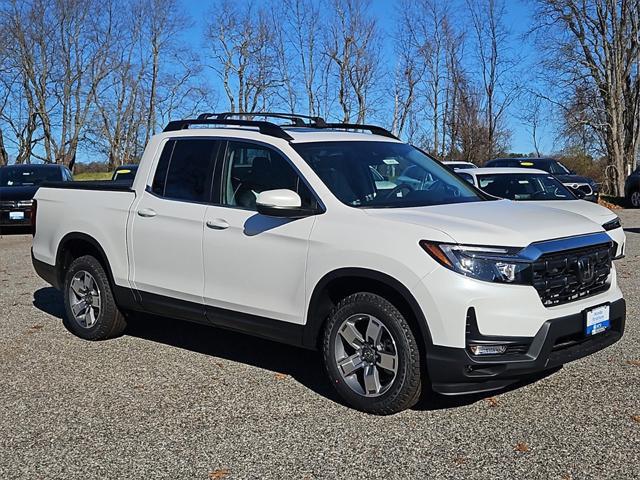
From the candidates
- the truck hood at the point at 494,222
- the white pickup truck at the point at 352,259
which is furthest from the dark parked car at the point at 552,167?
the truck hood at the point at 494,222

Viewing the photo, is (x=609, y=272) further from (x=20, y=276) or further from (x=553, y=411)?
(x=20, y=276)

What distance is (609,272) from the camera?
16.9 feet

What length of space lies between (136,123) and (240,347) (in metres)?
43.5

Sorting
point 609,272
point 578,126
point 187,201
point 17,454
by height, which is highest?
point 578,126

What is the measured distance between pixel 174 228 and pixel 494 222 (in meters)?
2.55

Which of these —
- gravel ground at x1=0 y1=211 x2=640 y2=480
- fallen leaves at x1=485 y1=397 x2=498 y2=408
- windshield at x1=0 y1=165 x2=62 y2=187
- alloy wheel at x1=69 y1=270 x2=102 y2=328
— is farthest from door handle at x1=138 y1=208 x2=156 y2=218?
windshield at x1=0 y1=165 x2=62 y2=187

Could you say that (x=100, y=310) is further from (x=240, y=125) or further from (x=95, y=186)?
(x=240, y=125)

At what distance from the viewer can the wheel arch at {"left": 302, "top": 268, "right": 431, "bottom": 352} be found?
4.58 meters

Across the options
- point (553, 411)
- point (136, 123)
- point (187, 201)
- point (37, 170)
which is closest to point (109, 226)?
point (187, 201)

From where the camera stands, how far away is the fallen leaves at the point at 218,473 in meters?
3.97

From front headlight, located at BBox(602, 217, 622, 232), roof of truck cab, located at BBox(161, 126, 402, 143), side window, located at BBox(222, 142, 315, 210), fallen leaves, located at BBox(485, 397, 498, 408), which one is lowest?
fallen leaves, located at BBox(485, 397, 498, 408)

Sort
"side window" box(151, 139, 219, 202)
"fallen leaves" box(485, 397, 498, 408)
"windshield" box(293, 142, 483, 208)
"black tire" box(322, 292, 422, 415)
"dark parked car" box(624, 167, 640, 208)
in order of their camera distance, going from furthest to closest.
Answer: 1. "dark parked car" box(624, 167, 640, 208)
2. "side window" box(151, 139, 219, 202)
3. "windshield" box(293, 142, 483, 208)
4. "fallen leaves" box(485, 397, 498, 408)
5. "black tire" box(322, 292, 422, 415)

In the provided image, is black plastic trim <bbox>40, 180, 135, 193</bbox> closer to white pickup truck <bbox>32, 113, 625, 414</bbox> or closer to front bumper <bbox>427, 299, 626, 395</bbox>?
white pickup truck <bbox>32, 113, 625, 414</bbox>

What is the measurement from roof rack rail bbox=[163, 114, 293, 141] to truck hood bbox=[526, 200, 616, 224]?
13.9ft
